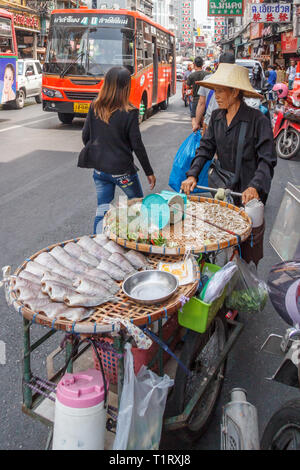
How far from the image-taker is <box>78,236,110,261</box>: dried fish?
98.0 inches

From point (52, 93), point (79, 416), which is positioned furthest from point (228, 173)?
point (52, 93)

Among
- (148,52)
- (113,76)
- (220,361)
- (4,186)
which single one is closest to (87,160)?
(113,76)

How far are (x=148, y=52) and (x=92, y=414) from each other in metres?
14.4

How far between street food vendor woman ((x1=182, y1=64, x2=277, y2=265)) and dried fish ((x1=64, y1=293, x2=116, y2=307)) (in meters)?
1.33

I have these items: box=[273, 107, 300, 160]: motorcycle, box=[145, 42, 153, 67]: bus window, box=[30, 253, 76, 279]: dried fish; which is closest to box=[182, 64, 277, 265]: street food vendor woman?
box=[30, 253, 76, 279]: dried fish

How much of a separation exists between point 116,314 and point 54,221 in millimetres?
4031

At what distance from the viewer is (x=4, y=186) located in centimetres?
739

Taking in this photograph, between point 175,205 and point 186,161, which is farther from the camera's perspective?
point 186,161

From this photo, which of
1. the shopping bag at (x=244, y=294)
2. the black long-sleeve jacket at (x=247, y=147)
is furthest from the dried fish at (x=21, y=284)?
the black long-sleeve jacket at (x=247, y=147)

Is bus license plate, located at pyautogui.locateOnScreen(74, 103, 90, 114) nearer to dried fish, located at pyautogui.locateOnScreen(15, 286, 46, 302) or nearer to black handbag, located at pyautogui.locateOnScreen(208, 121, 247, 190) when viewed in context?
black handbag, located at pyautogui.locateOnScreen(208, 121, 247, 190)

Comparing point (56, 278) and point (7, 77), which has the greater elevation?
point (7, 77)

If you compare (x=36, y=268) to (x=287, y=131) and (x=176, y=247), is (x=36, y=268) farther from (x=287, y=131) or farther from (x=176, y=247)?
(x=287, y=131)

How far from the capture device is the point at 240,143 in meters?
3.21
